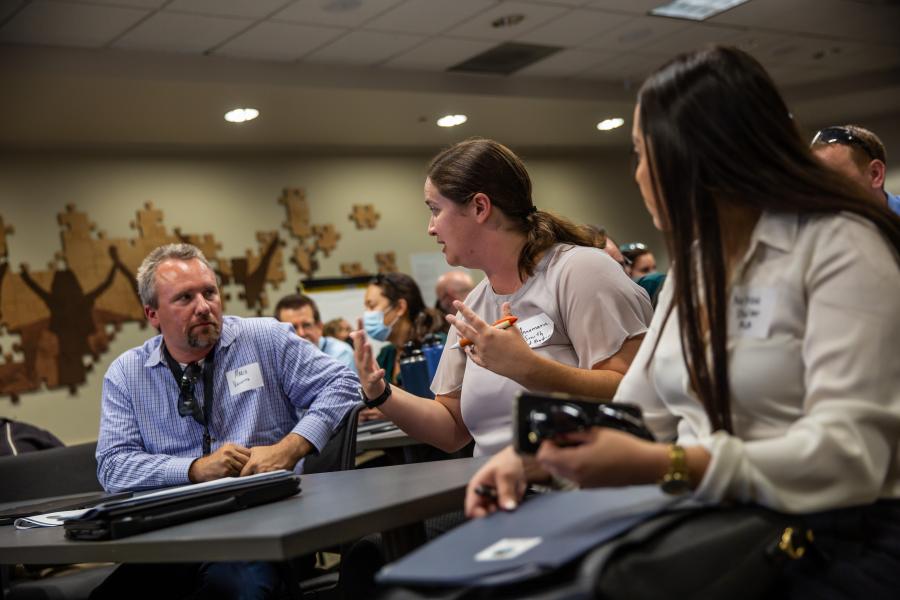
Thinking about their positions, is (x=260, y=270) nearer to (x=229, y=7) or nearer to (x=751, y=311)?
(x=229, y=7)

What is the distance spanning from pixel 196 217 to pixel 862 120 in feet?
27.6

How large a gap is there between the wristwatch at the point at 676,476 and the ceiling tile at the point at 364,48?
554 cm

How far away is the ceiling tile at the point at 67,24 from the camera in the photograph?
5254 mm

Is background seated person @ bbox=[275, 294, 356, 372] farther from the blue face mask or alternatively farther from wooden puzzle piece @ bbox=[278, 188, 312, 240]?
wooden puzzle piece @ bbox=[278, 188, 312, 240]

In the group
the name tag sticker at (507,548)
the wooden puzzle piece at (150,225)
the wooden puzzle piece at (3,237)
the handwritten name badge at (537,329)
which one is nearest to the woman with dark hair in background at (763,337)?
the name tag sticker at (507,548)

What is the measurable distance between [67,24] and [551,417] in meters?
5.13

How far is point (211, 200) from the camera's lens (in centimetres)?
807

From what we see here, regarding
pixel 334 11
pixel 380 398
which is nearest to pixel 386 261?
pixel 334 11

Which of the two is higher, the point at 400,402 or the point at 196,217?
the point at 196,217

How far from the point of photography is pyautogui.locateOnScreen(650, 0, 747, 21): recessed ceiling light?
6.96 meters

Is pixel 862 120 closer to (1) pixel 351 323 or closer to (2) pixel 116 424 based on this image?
(1) pixel 351 323

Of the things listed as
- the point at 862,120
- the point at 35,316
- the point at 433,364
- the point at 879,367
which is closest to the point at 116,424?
the point at 433,364

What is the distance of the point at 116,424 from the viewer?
2.88m

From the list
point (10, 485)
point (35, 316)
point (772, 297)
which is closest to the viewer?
point (772, 297)
